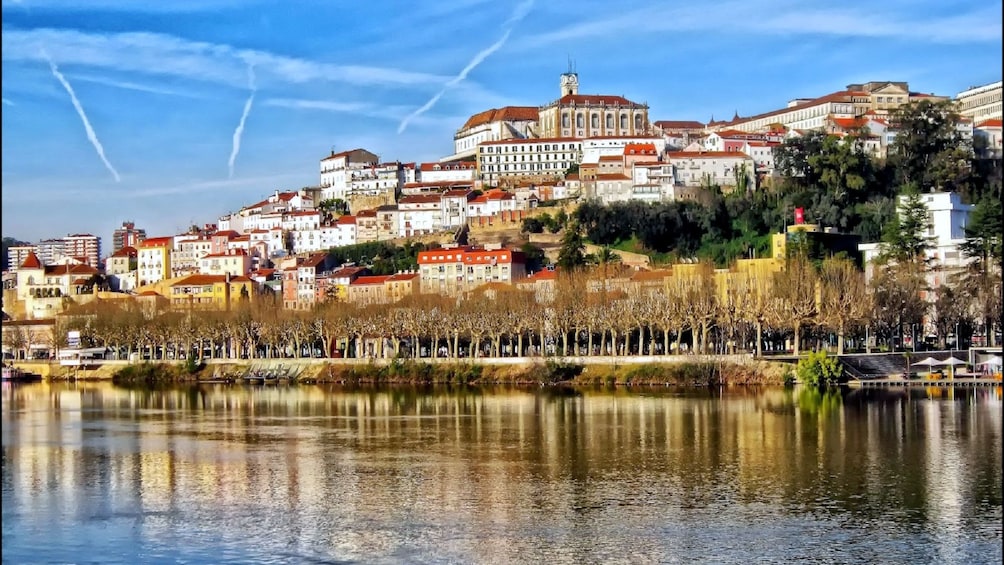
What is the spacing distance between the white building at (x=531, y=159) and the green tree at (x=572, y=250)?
18374 millimetres

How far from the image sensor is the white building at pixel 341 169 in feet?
311

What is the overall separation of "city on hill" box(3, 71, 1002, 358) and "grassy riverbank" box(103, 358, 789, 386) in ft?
5.44

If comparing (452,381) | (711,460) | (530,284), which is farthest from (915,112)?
(711,460)

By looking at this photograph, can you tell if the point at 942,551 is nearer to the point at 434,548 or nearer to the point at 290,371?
the point at 434,548

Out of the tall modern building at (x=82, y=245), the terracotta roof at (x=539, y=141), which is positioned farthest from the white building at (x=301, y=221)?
the tall modern building at (x=82, y=245)

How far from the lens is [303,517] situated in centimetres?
1945

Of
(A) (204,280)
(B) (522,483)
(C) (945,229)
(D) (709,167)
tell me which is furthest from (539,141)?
(B) (522,483)

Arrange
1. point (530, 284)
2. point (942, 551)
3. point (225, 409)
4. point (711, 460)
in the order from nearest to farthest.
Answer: point (942, 551)
point (711, 460)
point (225, 409)
point (530, 284)

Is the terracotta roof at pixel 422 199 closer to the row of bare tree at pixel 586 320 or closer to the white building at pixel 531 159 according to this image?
the white building at pixel 531 159

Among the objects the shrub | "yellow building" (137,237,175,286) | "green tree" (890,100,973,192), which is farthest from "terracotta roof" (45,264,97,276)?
the shrub

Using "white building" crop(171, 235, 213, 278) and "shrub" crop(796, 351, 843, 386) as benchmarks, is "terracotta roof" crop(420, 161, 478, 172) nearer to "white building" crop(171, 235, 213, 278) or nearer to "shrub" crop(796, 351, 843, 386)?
"white building" crop(171, 235, 213, 278)

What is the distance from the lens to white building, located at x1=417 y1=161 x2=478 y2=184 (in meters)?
91.1

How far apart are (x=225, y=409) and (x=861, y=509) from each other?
23.9 metres

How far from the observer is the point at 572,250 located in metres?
65.9
